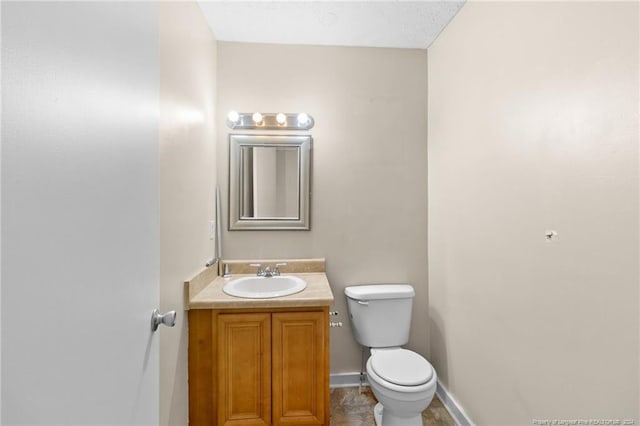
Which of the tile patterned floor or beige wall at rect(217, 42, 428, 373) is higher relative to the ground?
beige wall at rect(217, 42, 428, 373)

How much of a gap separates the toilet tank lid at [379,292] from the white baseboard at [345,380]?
2.02 ft

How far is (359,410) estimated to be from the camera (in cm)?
184

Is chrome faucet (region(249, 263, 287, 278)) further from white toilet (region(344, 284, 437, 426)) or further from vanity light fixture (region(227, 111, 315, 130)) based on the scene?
vanity light fixture (region(227, 111, 315, 130))

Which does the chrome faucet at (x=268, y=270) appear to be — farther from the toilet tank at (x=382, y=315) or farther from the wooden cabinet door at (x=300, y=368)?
the toilet tank at (x=382, y=315)

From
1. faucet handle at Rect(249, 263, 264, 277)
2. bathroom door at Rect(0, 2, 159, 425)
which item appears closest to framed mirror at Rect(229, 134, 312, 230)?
faucet handle at Rect(249, 263, 264, 277)

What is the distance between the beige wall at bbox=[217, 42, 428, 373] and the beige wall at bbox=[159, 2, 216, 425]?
33 cm

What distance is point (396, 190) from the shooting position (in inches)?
84.1

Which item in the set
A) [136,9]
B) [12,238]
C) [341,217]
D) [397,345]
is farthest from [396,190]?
[12,238]

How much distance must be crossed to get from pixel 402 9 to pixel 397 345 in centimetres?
213

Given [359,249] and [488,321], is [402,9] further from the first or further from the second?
[488,321]

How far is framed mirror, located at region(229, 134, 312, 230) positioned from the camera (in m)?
2.04

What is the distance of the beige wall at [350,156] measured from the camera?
2.04 m

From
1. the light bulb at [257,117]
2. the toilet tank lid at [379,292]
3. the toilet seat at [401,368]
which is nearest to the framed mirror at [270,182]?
the light bulb at [257,117]

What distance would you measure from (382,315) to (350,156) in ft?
3.73
